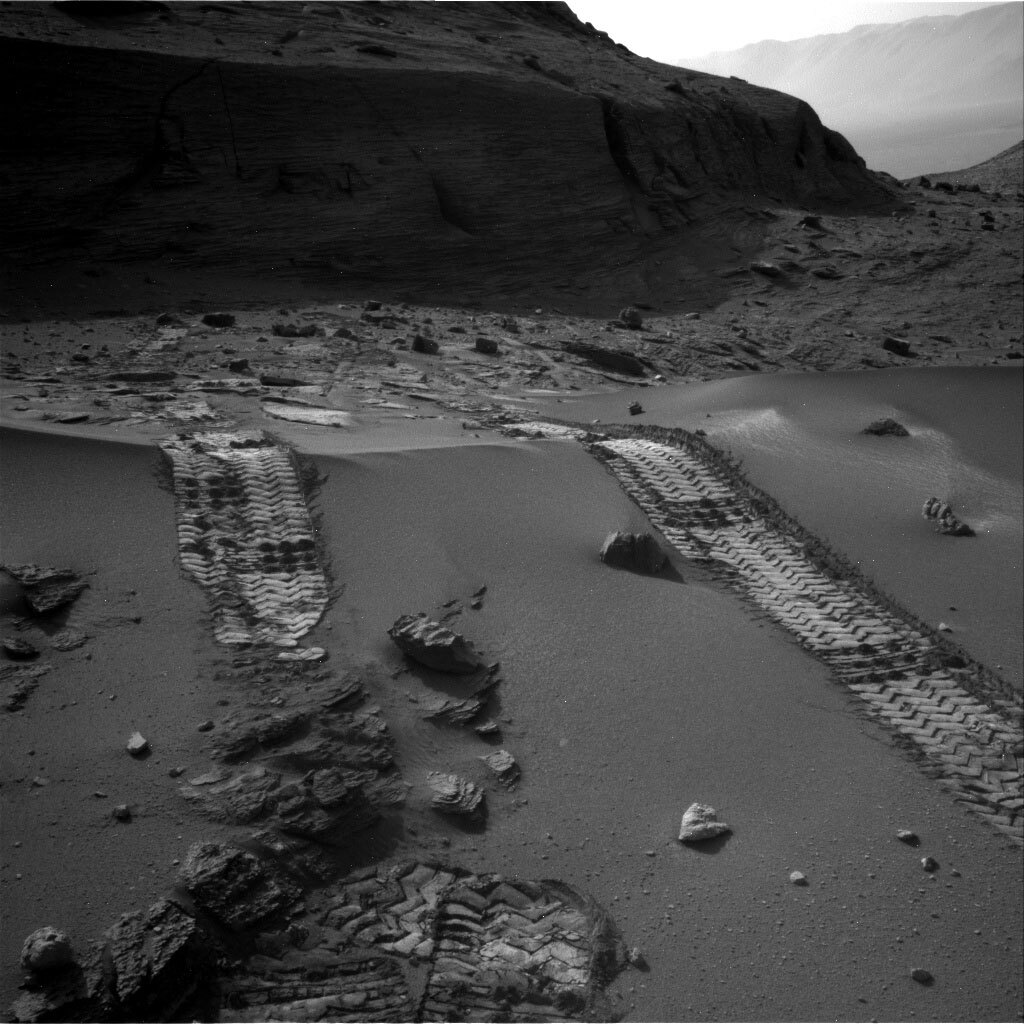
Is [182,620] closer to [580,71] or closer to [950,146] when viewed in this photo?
[580,71]

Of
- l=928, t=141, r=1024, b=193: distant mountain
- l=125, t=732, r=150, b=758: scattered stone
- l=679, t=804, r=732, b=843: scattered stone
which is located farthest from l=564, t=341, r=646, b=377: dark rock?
l=928, t=141, r=1024, b=193: distant mountain

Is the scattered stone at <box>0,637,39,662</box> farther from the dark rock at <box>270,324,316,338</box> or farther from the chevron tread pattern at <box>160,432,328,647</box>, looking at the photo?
the dark rock at <box>270,324,316,338</box>

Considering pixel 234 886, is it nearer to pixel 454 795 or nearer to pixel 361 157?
pixel 454 795

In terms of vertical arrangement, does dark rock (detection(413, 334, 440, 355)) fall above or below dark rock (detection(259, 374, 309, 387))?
above

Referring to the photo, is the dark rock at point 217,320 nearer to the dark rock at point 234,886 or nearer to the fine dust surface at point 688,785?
the fine dust surface at point 688,785

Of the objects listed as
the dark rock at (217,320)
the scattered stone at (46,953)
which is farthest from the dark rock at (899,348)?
the scattered stone at (46,953)

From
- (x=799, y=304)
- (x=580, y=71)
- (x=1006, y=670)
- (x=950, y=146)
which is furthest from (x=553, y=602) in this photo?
(x=950, y=146)

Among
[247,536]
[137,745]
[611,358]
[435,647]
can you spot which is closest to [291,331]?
[611,358]

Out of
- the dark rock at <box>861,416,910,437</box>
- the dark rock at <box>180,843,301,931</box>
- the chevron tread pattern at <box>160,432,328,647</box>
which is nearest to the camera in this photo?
the dark rock at <box>180,843,301,931</box>
